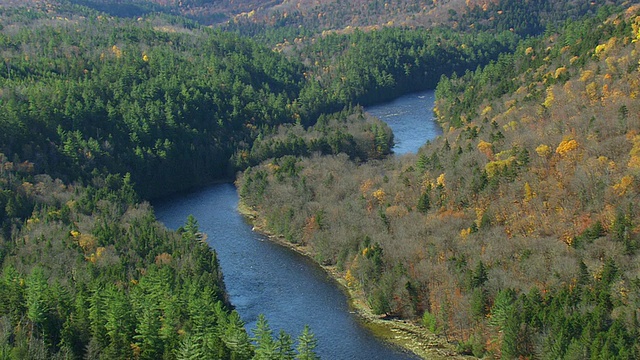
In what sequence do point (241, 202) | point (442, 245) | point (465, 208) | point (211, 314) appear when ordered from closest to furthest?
point (211, 314) < point (442, 245) < point (465, 208) < point (241, 202)

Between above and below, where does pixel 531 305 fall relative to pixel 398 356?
above

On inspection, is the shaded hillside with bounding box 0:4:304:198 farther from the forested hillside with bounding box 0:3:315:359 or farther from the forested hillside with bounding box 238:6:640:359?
the forested hillside with bounding box 238:6:640:359

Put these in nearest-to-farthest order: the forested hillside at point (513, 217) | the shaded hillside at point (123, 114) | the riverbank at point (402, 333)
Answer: the forested hillside at point (513, 217) < the riverbank at point (402, 333) < the shaded hillside at point (123, 114)

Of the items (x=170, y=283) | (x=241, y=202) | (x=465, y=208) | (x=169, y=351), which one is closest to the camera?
(x=169, y=351)

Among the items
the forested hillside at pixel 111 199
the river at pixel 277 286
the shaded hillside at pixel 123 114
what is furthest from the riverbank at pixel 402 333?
the shaded hillside at pixel 123 114

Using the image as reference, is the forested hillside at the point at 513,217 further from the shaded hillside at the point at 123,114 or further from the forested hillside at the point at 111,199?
the shaded hillside at the point at 123,114

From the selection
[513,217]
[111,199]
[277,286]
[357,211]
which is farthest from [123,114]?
[513,217]

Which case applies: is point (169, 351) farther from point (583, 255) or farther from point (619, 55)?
point (619, 55)

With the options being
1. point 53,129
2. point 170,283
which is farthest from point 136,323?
point 53,129
